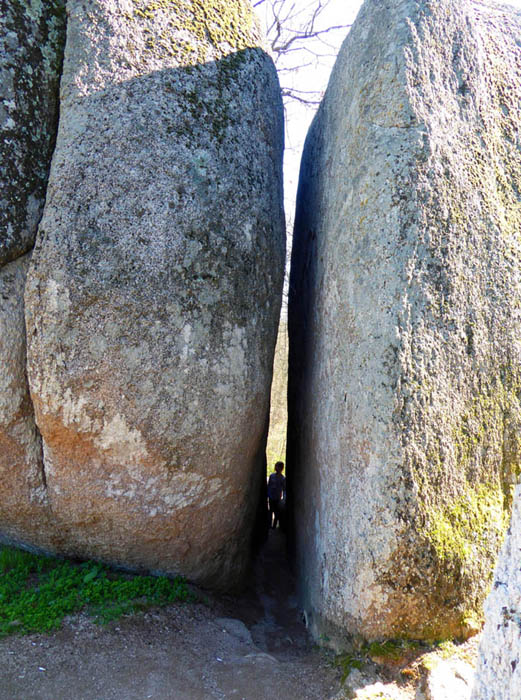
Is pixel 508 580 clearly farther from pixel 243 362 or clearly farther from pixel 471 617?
pixel 243 362

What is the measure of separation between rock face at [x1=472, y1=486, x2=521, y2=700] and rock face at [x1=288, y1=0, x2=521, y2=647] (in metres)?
1.91

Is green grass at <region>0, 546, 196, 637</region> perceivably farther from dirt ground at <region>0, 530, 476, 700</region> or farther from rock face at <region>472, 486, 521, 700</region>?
rock face at <region>472, 486, 521, 700</region>

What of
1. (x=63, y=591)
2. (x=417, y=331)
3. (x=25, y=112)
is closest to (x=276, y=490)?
(x=63, y=591)

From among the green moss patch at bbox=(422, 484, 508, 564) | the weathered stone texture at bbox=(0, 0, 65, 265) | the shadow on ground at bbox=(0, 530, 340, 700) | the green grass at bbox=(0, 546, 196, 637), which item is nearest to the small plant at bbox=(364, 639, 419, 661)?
the shadow on ground at bbox=(0, 530, 340, 700)

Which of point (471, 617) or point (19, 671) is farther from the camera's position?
point (471, 617)

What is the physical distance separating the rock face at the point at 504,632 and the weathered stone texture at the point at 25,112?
3633 mm

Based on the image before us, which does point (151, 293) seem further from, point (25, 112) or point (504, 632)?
point (504, 632)

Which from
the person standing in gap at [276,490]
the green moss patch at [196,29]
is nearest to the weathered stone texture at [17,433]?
the green moss patch at [196,29]

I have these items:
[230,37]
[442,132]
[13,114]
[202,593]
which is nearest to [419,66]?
[442,132]

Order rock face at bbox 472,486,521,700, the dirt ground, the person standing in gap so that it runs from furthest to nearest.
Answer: the person standing in gap, the dirt ground, rock face at bbox 472,486,521,700

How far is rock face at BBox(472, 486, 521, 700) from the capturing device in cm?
138

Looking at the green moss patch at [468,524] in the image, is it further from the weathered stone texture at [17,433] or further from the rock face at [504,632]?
the weathered stone texture at [17,433]

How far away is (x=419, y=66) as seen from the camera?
147 inches

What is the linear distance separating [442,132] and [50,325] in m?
2.87
